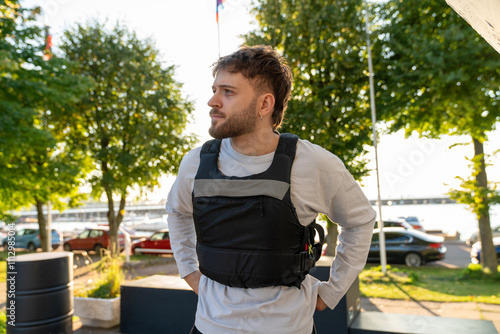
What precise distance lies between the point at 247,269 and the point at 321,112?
10.9 metres

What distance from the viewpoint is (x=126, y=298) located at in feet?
17.5

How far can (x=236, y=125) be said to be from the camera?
1.72 metres

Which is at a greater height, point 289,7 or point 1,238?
point 289,7

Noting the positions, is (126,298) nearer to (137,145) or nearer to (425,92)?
(425,92)

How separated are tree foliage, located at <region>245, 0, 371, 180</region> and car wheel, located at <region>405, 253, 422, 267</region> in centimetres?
499

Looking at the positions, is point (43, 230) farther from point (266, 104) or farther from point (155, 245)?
point (266, 104)

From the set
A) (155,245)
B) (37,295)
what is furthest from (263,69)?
(155,245)

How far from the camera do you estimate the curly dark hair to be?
1.74 m

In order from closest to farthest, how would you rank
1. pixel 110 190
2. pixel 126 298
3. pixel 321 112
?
pixel 126 298 → pixel 321 112 → pixel 110 190

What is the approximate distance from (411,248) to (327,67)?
24.2 feet

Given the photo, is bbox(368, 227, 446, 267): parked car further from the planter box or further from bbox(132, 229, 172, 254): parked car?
the planter box

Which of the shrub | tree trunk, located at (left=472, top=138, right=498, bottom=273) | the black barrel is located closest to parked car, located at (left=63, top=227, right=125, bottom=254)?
the shrub

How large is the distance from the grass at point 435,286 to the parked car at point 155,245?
10960mm

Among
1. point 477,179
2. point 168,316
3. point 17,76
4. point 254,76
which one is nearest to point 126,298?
point 168,316
